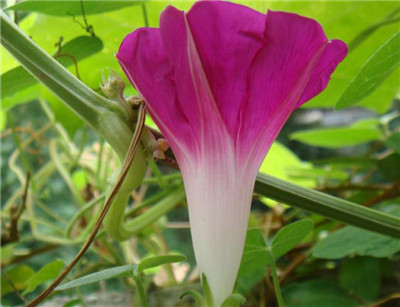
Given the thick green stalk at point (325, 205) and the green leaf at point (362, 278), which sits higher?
the thick green stalk at point (325, 205)

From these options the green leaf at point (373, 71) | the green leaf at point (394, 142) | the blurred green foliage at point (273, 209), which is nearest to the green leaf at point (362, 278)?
the blurred green foliage at point (273, 209)

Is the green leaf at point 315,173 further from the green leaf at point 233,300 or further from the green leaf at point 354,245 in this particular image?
the green leaf at point 233,300

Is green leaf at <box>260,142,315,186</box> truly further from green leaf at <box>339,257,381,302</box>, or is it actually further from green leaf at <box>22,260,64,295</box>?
green leaf at <box>22,260,64,295</box>

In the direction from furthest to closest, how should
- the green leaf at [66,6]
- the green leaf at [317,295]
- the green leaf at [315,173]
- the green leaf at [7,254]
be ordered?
the green leaf at [315,173], the green leaf at [7,254], the green leaf at [317,295], the green leaf at [66,6]

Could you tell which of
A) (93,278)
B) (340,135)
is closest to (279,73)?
(93,278)

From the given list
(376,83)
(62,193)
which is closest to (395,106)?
(62,193)

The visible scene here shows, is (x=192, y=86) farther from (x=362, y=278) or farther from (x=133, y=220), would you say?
(x=362, y=278)

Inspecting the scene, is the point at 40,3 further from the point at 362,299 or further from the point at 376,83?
the point at 362,299
